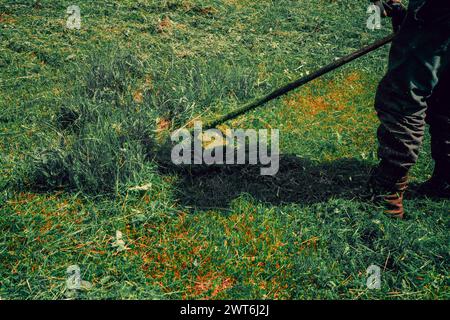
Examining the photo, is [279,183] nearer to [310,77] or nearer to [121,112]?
[310,77]

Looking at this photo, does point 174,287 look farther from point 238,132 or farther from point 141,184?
point 238,132

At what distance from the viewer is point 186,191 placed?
3.33m

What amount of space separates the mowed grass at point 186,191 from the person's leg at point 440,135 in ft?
0.55

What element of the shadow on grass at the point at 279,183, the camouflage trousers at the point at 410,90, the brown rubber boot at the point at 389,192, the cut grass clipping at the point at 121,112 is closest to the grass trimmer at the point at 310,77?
the camouflage trousers at the point at 410,90

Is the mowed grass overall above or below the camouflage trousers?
below

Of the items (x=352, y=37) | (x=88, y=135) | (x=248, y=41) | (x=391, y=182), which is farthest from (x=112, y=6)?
(x=391, y=182)

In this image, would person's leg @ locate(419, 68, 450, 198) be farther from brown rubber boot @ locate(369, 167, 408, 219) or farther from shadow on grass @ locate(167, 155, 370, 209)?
shadow on grass @ locate(167, 155, 370, 209)

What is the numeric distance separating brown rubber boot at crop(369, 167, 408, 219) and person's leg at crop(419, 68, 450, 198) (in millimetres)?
399

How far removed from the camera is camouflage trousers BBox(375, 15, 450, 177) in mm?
2615

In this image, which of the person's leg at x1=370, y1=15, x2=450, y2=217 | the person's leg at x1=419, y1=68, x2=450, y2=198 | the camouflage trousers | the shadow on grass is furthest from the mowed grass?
the camouflage trousers

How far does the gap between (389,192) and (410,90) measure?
767mm

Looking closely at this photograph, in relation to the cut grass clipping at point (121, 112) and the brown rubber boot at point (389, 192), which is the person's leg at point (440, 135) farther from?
the cut grass clipping at point (121, 112)

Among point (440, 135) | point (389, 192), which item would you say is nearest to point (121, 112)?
point (389, 192)
